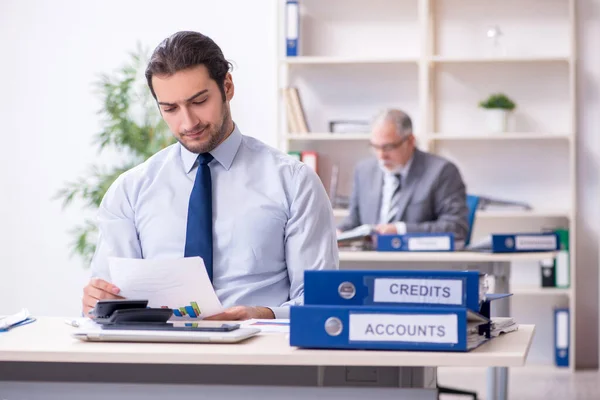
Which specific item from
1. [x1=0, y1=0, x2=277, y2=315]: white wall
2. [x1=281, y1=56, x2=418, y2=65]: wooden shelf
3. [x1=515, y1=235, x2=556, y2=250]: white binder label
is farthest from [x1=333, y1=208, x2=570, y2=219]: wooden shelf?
[x1=0, y1=0, x2=277, y2=315]: white wall

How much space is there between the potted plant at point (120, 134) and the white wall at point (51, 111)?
123mm

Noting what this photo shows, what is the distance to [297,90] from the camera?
5566mm

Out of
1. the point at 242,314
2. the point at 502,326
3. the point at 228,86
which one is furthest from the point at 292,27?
the point at 502,326

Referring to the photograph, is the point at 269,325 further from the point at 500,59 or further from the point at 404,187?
the point at 500,59

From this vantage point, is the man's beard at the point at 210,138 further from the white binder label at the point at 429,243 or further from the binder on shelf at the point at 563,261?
the binder on shelf at the point at 563,261

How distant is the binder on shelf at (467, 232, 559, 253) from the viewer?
393 centimetres

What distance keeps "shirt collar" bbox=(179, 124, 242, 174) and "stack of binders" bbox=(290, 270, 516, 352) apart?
2.71 ft

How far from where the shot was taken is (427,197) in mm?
4555

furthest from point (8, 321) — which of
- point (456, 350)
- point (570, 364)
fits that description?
point (570, 364)

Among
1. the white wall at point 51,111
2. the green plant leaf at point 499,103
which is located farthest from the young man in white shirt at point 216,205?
the white wall at point 51,111

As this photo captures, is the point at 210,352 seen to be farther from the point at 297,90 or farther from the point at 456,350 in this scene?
the point at 297,90

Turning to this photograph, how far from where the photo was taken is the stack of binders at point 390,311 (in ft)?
5.00

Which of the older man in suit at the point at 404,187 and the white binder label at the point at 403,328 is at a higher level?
the older man in suit at the point at 404,187

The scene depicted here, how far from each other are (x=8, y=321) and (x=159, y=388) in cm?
47
